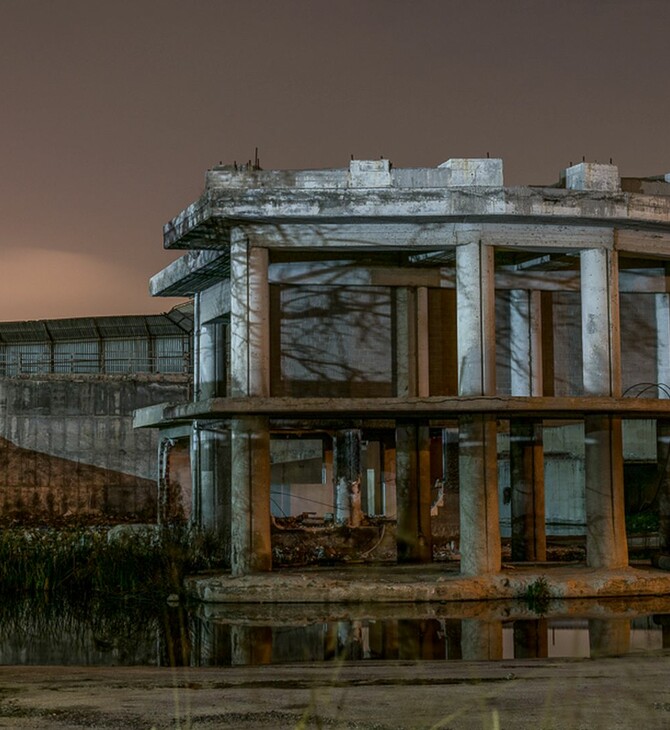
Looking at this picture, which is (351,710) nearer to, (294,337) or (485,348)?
(485,348)

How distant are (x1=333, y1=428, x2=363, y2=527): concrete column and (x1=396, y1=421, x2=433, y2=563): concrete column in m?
2.07

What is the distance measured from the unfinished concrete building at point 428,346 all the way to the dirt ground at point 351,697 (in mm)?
7417

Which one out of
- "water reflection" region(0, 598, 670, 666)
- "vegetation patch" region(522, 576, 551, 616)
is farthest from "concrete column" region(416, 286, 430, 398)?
"water reflection" region(0, 598, 670, 666)

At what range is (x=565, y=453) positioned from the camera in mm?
29250

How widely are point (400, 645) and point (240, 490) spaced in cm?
530

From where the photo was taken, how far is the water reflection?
13.5 metres

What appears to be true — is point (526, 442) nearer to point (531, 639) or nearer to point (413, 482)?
point (413, 482)

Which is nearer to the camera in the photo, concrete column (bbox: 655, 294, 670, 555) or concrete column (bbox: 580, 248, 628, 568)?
concrete column (bbox: 580, 248, 628, 568)

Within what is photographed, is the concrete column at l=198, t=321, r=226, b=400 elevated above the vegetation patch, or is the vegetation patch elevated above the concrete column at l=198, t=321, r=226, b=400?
the concrete column at l=198, t=321, r=226, b=400

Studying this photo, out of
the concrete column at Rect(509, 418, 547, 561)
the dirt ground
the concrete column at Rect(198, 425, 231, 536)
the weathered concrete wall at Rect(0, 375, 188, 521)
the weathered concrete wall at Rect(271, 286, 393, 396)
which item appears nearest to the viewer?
the dirt ground

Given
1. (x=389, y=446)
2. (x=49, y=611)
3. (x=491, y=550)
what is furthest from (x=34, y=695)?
(x=389, y=446)

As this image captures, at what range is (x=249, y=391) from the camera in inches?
726

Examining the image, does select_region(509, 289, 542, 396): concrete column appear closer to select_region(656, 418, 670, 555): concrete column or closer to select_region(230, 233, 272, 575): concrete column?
select_region(656, 418, 670, 555): concrete column

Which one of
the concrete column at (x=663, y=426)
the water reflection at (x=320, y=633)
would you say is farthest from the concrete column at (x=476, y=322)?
the concrete column at (x=663, y=426)
